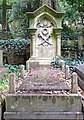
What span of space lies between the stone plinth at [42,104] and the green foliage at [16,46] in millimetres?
8892

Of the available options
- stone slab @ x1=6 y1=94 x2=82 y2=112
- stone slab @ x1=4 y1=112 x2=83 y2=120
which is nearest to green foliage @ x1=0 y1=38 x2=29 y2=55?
stone slab @ x1=6 y1=94 x2=82 y2=112

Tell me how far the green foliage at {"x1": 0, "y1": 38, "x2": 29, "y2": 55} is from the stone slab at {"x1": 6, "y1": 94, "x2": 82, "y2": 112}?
8889 millimetres

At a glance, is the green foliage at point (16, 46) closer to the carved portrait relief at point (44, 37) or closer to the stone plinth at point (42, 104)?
the carved portrait relief at point (44, 37)

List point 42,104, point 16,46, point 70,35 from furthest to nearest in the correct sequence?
1. point 70,35
2. point 16,46
3. point 42,104

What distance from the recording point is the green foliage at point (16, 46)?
1406 centimetres

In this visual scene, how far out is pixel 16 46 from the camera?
14.2 metres

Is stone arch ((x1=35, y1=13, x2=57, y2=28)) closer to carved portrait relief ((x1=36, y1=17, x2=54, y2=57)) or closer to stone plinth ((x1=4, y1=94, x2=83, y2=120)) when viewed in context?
carved portrait relief ((x1=36, y1=17, x2=54, y2=57))

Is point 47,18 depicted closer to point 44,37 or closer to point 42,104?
point 44,37

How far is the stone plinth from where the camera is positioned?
511cm

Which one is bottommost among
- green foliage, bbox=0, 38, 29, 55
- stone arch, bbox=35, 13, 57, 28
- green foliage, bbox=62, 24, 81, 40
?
green foliage, bbox=0, 38, 29, 55

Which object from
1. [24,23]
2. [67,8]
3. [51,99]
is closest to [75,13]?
[67,8]

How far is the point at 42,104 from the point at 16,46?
9.32 m

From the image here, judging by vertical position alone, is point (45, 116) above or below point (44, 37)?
→ below

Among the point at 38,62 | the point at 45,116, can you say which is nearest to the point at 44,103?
the point at 45,116
